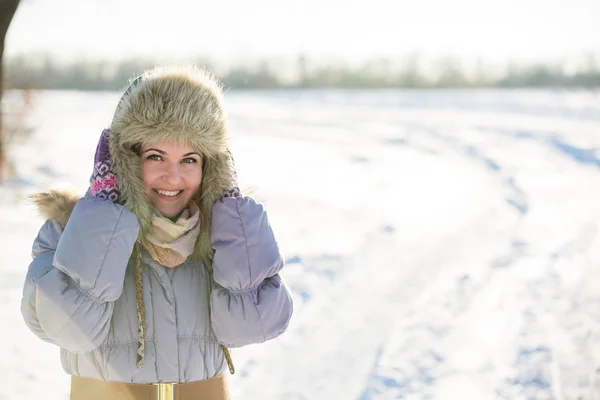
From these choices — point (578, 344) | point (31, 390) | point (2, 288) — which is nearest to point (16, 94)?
point (2, 288)

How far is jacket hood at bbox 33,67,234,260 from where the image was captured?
76.4 inches

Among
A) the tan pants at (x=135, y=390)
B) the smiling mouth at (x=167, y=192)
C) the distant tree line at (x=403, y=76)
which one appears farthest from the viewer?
the distant tree line at (x=403, y=76)

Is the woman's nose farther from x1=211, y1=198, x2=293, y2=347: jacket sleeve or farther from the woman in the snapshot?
x1=211, y1=198, x2=293, y2=347: jacket sleeve

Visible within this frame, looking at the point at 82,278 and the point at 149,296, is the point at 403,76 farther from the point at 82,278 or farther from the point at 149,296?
the point at 82,278

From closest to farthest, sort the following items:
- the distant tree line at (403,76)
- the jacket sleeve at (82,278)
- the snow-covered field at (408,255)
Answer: the jacket sleeve at (82,278) → the snow-covered field at (408,255) → the distant tree line at (403,76)

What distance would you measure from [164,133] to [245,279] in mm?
456

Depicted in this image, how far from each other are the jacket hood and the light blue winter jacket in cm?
5

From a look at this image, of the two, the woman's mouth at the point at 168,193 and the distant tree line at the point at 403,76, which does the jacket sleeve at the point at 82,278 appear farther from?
the distant tree line at the point at 403,76

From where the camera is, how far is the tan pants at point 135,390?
1855 millimetres

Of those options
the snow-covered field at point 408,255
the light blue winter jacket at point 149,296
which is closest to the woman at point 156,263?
the light blue winter jacket at point 149,296

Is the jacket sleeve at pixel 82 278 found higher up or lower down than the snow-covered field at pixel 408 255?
higher up

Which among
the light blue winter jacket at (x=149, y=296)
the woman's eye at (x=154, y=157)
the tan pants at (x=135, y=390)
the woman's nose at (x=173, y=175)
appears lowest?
the tan pants at (x=135, y=390)

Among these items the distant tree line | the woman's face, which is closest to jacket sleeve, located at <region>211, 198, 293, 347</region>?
the woman's face

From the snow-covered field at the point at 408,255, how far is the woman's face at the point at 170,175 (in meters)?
0.22
